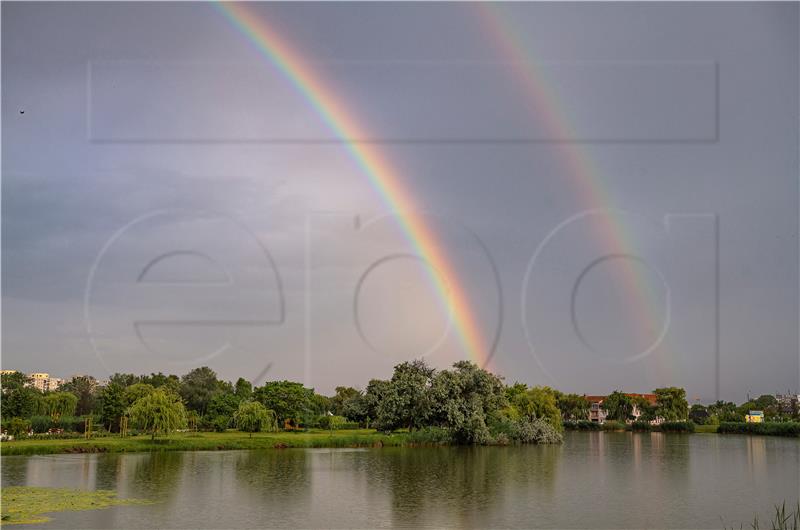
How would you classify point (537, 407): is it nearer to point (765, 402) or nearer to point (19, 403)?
point (19, 403)

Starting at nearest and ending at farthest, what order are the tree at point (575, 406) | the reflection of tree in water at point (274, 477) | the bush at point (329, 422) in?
the reflection of tree in water at point (274, 477) → the bush at point (329, 422) → the tree at point (575, 406)

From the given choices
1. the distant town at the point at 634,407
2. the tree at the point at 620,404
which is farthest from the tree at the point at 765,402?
Answer: the tree at the point at 620,404

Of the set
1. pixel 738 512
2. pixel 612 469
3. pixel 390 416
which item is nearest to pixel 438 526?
pixel 738 512

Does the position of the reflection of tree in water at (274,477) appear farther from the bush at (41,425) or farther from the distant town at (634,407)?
the distant town at (634,407)

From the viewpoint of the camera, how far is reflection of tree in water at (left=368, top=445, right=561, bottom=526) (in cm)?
1841

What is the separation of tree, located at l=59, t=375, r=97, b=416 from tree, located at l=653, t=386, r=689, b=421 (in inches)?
2277

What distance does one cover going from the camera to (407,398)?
4372cm

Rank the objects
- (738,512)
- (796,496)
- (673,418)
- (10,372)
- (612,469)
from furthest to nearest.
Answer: (673,418) < (10,372) < (612,469) < (796,496) < (738,512)

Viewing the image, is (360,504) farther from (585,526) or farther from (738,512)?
(738,512)

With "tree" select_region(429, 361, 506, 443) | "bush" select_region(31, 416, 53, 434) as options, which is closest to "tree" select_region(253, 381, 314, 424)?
"bush" select_region(31, 416, 53, 434)

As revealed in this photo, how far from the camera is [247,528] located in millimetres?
16438

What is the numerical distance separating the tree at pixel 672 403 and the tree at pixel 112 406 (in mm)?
58228

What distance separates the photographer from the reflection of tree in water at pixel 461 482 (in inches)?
725

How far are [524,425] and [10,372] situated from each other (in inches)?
1998
